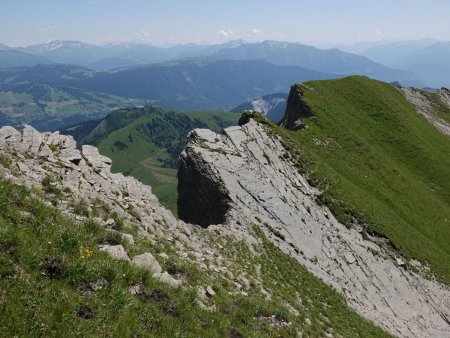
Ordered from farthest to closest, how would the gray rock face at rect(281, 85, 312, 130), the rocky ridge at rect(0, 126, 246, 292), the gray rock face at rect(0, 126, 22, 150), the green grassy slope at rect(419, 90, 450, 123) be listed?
the green grassy slope at rect(419, 90, 450, 123)
the gray rock face at rect(281, 85, 312, 130)
the gray rock face at rect(0, 126, 22, 150)
the rocky ridge at rect(0, 126, 246, 292)

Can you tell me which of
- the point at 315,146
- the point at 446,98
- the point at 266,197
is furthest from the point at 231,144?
the point at 446,98

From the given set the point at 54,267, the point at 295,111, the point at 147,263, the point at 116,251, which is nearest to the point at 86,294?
the point at 54,267

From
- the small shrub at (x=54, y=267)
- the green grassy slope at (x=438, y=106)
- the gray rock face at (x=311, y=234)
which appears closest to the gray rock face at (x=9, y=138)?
the small shrub at (x=54, y=267)

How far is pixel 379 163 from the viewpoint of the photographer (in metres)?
60.6

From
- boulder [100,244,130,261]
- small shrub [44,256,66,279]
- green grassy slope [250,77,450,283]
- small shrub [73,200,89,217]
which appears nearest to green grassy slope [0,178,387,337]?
small shrub [44,256,66,279]

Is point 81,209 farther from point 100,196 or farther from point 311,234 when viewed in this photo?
point 311,234

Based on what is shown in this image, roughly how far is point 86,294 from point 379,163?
189 feet

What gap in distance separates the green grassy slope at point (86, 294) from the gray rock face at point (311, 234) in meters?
17.2

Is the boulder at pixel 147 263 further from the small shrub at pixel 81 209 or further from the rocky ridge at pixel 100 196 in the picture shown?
the small shrub at pixel 81 209

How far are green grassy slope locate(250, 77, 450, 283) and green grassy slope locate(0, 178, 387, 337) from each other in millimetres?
30880

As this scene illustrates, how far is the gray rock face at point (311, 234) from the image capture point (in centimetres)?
3559

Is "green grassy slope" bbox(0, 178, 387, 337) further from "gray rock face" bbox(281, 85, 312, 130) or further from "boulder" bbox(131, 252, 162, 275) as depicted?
"gray rock face" bbox(281, 85, 312, 130)

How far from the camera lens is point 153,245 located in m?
20.1

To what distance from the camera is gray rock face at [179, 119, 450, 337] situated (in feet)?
117
